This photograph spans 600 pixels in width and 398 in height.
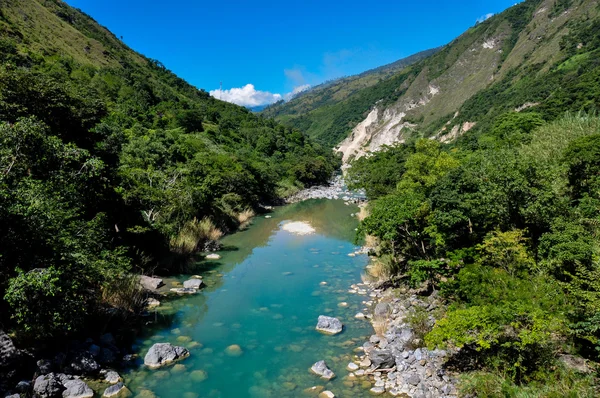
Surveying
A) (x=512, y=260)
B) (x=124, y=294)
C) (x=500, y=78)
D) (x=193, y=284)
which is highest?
(x=500, y=78)

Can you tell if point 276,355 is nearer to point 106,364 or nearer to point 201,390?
point 201,390

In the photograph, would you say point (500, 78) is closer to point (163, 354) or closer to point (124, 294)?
point (124, 294)

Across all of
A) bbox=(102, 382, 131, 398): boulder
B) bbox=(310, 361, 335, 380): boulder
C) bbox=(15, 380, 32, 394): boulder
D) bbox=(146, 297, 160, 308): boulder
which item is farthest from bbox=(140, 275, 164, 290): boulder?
bbox=(310, 361, 335, 380): boulder

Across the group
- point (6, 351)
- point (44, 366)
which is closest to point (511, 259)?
point (44, 366)

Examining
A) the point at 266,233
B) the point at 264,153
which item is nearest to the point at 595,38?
the point at 264,153

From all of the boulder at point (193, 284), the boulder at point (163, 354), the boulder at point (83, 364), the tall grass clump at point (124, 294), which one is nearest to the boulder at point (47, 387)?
the boulder at point (83, 364)

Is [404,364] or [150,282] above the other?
[150,282]
